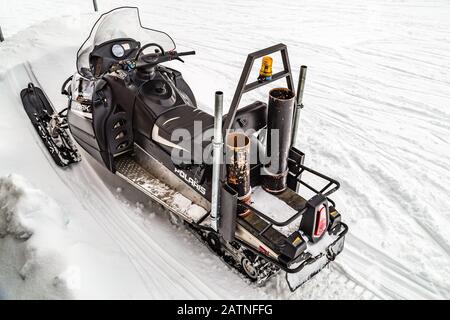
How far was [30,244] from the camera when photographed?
298 cm

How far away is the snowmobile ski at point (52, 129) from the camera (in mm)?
4199

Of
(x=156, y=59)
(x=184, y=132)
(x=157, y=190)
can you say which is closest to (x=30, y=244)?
(x=157, y=190)

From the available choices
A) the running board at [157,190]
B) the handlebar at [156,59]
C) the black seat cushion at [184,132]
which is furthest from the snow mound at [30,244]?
the handlebar at [156,59]

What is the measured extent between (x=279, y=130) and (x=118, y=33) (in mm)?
2151

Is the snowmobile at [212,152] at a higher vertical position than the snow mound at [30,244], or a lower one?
higher

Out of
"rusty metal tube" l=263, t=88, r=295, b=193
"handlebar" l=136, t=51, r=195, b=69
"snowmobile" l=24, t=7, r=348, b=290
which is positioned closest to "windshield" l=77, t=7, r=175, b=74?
"snowmobile" l=24, t=7, r=348, b=290

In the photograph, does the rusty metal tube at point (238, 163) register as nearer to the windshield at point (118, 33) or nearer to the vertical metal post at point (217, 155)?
the vertical metal post at point (217, 155)

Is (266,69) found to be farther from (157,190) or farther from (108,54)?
(108,54)

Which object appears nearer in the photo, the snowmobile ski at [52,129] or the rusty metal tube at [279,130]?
the rusty metal tube at [279,130]

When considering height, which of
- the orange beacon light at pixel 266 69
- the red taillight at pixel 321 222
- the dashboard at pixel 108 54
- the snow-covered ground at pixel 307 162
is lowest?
the snow-covered ground at pixel 307 162

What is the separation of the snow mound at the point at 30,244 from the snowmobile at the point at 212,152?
756 mm

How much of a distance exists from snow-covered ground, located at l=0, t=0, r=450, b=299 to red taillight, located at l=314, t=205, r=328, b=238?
522 millimetres

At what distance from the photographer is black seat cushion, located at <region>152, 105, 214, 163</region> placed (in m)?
3.17

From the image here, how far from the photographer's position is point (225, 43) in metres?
7.38
